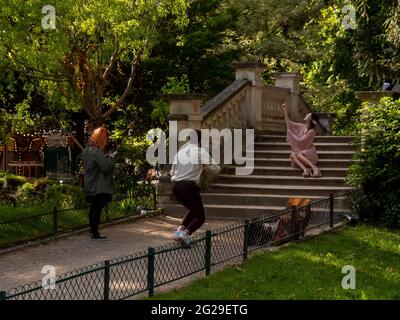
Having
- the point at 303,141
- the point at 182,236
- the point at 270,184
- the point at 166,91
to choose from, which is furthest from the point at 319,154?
the point at 182,236

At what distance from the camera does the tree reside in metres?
15.1

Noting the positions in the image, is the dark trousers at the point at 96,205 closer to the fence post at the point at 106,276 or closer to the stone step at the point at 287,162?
the fence post at the point at 106,276

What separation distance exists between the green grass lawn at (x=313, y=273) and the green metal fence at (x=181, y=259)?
27 centimetres

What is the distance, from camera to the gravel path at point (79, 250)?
29.6 feet

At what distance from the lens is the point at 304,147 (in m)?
15.5

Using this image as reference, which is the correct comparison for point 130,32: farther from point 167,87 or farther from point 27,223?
point 27,223

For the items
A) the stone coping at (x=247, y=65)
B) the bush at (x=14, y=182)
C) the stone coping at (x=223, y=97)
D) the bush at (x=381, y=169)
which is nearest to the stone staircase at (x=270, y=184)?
the bush at (x=381, y=169)

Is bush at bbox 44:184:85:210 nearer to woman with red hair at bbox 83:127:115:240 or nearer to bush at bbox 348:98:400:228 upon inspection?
woman with red hair at bbox 83:127:115:240

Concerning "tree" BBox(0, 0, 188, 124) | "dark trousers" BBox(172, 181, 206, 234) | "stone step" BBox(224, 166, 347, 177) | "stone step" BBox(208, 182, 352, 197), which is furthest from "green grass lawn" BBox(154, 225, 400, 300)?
"tree" BBox(0, 0, 188, 124)

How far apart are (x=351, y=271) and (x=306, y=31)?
2240 centimetres

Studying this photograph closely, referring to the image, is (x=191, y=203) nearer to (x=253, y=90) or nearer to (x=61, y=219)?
(x=61, y=219)

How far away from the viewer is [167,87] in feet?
68.5

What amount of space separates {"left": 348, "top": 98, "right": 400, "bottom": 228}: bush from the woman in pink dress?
5.46ft
